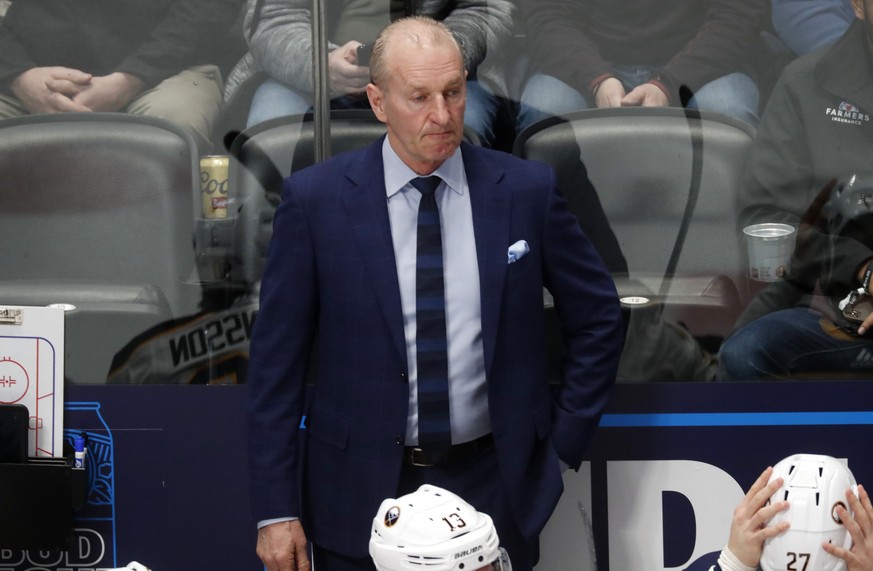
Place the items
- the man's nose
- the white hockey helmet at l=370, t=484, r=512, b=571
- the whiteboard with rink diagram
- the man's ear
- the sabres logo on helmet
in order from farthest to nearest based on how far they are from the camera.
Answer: the whiteboard with rink diagram, the man's ear, the man's nose, the sabres logo on helmet, the white hockey helmet at l=370, t=484, r=512, b=571

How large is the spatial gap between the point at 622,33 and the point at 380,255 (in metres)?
1.19

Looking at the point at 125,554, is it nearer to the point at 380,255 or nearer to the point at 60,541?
the point at 60,541

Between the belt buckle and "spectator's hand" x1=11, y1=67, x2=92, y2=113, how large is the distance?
4.95ft

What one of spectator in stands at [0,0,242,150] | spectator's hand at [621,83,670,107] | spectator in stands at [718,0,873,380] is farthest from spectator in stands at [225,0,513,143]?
spectator in stands at [718,0,873,380]

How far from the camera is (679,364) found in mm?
4473

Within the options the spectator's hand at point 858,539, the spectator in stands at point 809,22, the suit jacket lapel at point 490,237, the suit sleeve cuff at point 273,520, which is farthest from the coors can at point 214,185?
the spectator's hand at point 858,539

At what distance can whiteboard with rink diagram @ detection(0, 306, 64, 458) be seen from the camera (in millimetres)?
4391

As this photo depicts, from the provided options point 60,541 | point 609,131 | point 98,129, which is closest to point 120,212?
point 98,129

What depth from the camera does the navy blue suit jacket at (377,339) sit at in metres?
3.81

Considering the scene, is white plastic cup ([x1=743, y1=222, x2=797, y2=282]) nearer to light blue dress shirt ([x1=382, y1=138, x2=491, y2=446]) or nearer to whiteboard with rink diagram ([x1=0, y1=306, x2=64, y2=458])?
light blue dress shirt ([x1=382, y1=138, x2=491, y2=446])

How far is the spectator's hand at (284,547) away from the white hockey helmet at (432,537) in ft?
2.31

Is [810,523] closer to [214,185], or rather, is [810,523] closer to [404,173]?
[404,173]

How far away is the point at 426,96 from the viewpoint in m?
3.69

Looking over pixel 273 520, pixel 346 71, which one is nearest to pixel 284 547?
pixel 273 520
